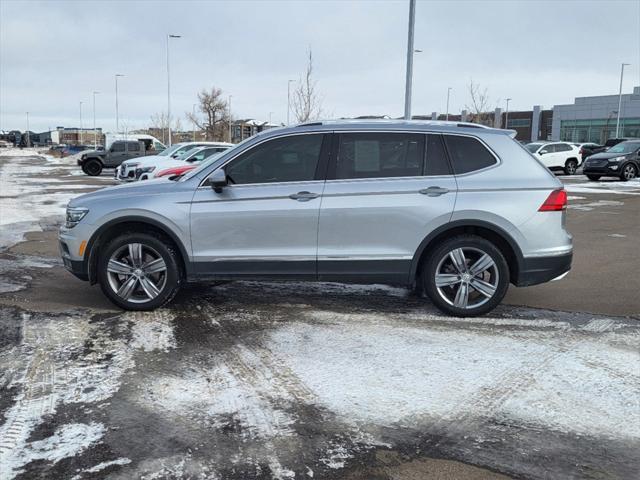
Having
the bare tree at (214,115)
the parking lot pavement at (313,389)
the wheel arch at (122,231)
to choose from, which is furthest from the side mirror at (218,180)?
the bare tree at (214,115)

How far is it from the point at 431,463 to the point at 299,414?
899mm

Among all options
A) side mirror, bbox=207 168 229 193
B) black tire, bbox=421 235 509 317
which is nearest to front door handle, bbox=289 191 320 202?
side mirror, bbox=207 168 229 193

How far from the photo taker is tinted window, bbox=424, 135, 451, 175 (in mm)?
5648

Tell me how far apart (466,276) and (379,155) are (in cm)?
140

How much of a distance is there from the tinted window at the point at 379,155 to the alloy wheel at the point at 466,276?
874 millimetres

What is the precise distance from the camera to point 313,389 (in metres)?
4.10

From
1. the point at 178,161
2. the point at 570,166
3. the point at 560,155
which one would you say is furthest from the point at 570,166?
the point at 178,161

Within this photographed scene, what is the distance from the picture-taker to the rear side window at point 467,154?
5.65 meters

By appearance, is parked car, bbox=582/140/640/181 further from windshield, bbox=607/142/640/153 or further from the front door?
the front door

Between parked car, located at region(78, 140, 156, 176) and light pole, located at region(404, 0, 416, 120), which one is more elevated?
light pole, located at region(404, 0, 416, 120)

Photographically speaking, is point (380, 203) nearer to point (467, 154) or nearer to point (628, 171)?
point (467, 154)

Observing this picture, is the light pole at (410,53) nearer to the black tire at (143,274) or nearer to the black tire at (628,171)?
the black tire at (143,274)

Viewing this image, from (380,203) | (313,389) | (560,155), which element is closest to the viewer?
(313,389)

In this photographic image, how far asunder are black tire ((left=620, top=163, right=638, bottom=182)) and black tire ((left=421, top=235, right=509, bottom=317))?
21.2 metres
